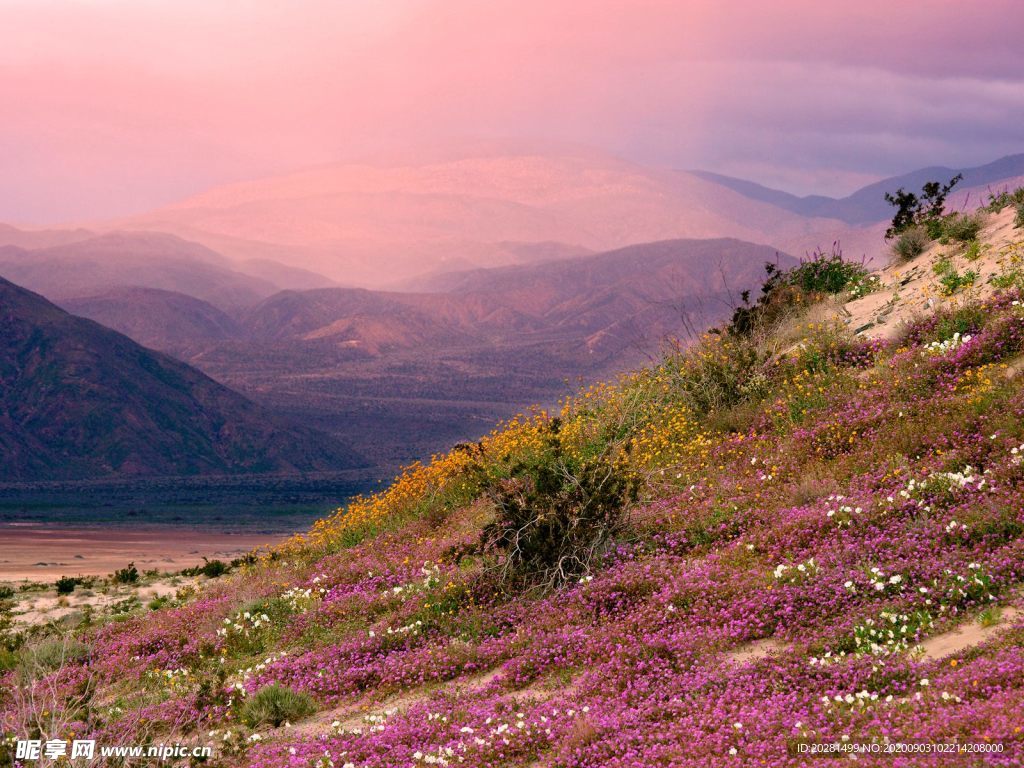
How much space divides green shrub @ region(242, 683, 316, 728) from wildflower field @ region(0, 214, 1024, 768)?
0.08 ft

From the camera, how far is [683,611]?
9242 mm

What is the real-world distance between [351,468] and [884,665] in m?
102

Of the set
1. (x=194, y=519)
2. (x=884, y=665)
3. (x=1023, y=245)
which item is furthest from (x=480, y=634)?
(x=194, y=519)

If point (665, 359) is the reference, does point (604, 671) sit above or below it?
below

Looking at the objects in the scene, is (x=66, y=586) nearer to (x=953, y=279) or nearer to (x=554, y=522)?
(x=554, y=522)

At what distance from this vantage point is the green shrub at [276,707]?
966 centimetres

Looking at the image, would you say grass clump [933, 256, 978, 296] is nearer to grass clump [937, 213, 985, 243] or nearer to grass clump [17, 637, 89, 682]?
grass clump [937, 213, 985, 243]

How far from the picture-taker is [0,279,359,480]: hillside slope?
103250 mm

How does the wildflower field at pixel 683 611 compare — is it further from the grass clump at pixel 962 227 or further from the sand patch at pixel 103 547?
the sand patch at pixel 103 547

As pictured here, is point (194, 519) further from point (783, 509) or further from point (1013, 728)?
point (1013, 728)

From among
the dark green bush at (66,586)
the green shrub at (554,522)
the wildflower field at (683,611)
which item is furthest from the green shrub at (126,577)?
the green shrub at (554,522)

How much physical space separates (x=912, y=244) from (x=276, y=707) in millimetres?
15780

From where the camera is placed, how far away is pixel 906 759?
223 inches

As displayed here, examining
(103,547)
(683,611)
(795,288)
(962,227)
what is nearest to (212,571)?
(795,288)
